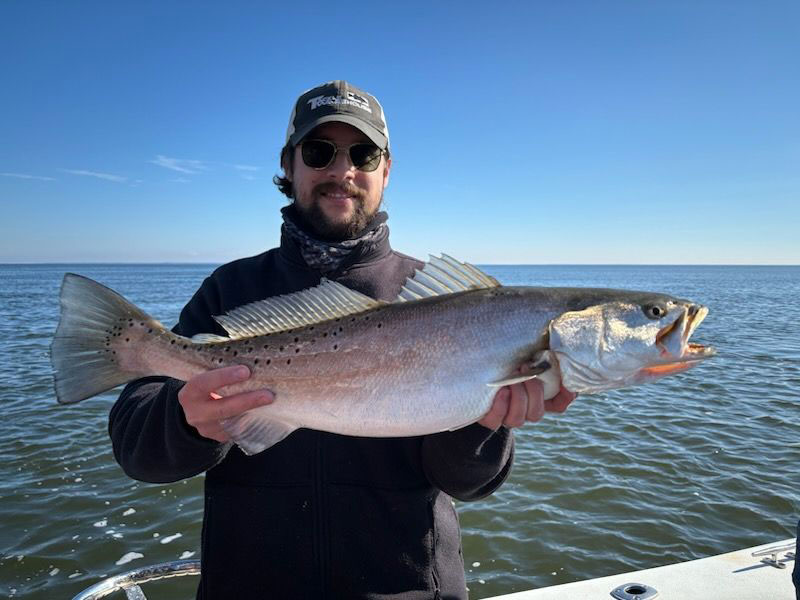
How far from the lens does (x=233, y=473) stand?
3238 mm

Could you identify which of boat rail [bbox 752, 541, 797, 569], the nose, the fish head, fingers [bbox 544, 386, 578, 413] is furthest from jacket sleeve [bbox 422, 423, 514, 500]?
boat rail [bbox 752, 541, 797, 569]

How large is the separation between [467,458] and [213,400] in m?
1.42

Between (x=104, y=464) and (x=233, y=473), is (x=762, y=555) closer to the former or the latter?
(x=233, y=473)

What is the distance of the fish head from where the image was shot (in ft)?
10.2

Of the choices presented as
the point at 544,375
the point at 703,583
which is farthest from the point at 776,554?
the point at 544,375

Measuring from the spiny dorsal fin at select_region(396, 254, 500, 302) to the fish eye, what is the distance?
2.97 ft

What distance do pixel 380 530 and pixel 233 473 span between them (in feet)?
3.11

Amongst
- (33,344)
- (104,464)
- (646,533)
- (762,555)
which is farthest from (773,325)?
(33,344)

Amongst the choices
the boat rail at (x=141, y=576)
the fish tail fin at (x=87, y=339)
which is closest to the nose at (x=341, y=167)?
the fish tail fin at (x=87, y=339)

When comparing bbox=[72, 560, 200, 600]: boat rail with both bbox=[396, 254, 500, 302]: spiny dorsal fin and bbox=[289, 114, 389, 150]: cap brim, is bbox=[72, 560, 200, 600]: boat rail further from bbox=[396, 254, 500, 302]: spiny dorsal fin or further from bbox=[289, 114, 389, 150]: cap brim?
bbox=[289, 114, 389, 150]: cap brim

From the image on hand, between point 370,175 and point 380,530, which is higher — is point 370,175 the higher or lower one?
the higher one

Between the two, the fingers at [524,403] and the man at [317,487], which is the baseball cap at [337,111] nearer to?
the man at [317,487]

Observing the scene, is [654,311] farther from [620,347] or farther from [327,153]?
[327,153]

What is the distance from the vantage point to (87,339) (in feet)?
10.4
